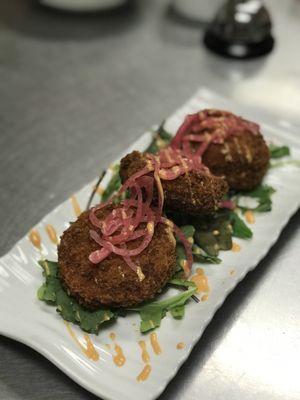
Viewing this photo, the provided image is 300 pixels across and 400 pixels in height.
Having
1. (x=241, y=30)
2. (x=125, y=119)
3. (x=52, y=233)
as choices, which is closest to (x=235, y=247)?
(x=52, y=233)

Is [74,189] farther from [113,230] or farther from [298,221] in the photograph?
[298,221]

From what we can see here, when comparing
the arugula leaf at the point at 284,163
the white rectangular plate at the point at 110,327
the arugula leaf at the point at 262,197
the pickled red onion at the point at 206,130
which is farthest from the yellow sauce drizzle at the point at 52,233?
the arugula leaf at the point at 284,163

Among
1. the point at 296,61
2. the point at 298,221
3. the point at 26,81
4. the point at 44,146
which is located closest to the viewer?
the point at 298,221

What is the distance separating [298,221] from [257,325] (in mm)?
473

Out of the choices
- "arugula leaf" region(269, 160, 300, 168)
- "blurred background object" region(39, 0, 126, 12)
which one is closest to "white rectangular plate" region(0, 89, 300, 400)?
"arugula leaf" region(269, 160, 300, 168)

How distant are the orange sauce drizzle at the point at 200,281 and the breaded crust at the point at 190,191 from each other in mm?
172

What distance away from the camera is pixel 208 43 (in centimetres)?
310

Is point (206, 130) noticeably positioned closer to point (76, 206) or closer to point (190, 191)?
point (190, 191)

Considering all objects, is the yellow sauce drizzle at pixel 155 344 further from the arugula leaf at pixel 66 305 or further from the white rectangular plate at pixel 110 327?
the arugula leaf at pixel 66 305

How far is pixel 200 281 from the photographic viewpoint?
5.34 ft

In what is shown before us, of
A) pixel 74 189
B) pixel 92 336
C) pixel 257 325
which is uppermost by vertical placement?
pixel 92 336

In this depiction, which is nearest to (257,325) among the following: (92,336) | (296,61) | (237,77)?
(92,336)

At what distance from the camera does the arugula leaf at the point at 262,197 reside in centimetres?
189

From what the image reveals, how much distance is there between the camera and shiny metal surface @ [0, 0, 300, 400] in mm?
1494
